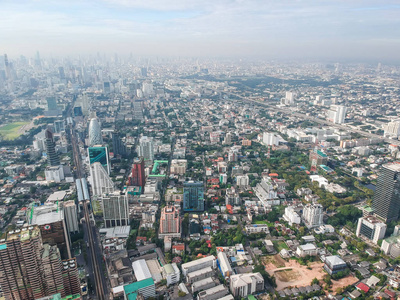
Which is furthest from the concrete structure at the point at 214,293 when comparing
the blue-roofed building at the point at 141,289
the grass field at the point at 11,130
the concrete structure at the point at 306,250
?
the grass field at the point at 11,130

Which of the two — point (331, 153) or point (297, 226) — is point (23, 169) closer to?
point (297, 226)

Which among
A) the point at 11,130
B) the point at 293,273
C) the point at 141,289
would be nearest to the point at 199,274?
the point at 141,289

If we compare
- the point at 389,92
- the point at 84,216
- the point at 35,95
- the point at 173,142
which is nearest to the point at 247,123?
the point at 173,142

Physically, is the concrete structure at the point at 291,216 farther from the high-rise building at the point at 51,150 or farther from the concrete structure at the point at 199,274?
the high-rise building at the point at 51,150

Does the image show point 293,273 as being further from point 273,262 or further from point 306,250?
point 306,250

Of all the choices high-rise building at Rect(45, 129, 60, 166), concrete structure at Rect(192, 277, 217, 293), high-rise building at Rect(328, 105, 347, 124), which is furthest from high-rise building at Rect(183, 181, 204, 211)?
high-rise building at Rect(328, 105, 347, 124)

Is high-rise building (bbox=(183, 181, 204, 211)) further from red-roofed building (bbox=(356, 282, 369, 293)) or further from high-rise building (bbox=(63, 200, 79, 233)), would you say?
red-roofed building (bbox=(356, 282, 369, 293))

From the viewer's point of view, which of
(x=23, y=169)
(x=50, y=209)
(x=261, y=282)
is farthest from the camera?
(x=23, y=169)
